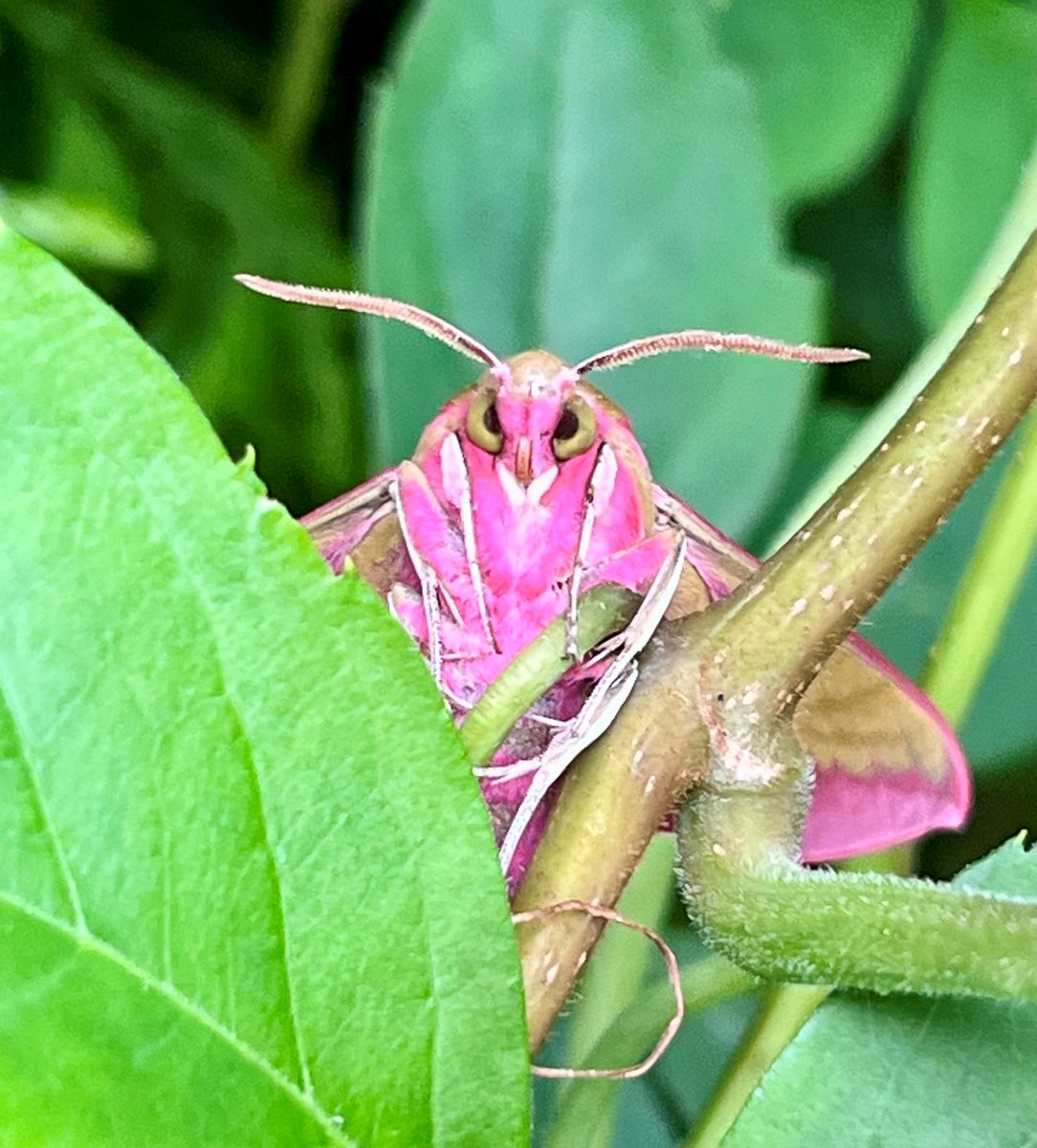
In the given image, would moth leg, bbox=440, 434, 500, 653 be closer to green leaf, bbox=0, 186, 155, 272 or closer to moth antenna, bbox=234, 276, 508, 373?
moth antenna, bbox=234, 276, 508, 373

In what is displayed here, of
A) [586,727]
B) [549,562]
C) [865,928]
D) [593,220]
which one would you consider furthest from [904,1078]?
[593,220]

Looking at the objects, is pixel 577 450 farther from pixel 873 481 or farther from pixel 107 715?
pixel 107 715

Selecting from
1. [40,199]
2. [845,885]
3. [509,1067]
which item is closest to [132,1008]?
[509,1067]

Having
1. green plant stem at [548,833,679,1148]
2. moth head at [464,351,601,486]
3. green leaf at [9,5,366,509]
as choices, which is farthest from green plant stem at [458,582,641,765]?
green leaf at [9,5,366,509]

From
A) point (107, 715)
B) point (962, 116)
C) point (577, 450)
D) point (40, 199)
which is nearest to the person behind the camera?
point (107, 715)

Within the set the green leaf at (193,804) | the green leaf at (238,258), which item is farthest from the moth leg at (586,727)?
the green leaf at (238,258)

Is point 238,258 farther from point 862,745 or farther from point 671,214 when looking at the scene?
point 862,745
